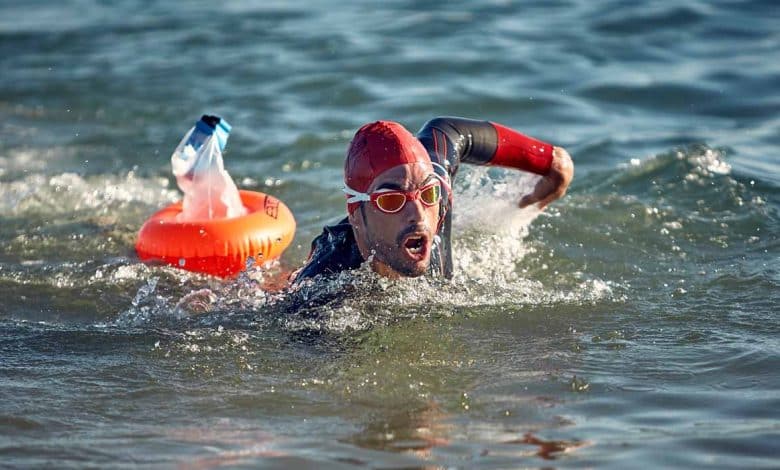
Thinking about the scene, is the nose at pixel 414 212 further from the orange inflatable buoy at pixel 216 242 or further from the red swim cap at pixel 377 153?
the orange inflatable buoy at pixel 216 242

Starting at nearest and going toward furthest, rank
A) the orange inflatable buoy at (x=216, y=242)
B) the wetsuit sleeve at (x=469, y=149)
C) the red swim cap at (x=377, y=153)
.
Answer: the red swim cap at (x=377, y=153) < the wetsuit sleeve at (x=469, y=149) < the orange inflatable buoy at (x=216, y=242)

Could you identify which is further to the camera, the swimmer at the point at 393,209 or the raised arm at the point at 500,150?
the raised arm at the point at 500,150

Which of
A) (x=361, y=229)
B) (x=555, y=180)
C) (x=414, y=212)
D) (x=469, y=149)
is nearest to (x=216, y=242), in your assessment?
(x=361, y=229)

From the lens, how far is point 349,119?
11.5 metres

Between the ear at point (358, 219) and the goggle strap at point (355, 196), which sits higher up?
the goggle strap at point (355, 196)

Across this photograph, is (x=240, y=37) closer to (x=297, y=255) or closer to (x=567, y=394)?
(x=297, y=255)

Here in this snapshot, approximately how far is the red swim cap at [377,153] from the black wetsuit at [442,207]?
0.30 metres

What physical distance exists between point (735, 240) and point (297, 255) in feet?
10.0

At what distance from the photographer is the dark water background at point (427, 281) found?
470 centimetres

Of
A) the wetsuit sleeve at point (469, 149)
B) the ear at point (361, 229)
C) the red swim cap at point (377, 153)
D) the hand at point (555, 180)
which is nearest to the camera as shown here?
the red swim cap at point (377, 153)

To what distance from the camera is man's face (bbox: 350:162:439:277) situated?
5.41m

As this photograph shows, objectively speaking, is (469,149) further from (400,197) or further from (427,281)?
(400,197)

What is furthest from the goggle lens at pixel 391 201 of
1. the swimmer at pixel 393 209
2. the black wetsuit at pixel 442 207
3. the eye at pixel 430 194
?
the black wetsuit at pixel 442 207

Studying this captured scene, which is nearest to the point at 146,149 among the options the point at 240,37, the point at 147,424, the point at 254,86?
the point at 254,86
